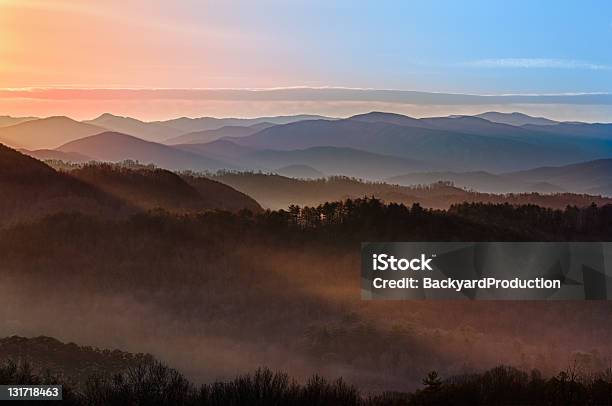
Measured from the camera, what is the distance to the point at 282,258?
61969 millimetres

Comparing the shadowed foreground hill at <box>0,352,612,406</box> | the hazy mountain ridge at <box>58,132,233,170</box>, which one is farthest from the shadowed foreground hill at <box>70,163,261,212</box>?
the shadowed foreground hill at <box>0,352,612,406</box>

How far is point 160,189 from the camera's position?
83312 millimetres

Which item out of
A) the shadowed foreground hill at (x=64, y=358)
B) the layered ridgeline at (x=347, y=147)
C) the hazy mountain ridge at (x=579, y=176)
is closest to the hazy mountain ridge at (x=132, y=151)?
the layered ridgeline at (x=347, y=147)

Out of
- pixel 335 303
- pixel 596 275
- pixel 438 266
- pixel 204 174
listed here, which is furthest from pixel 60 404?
pixel 204 174

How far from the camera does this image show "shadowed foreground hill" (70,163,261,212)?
260 ft

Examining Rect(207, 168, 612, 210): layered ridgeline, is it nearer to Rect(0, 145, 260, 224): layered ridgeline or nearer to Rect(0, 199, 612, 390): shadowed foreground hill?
Rect(0, 145, 260, 224): layered ridgeline

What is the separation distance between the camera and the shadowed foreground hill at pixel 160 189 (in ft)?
260

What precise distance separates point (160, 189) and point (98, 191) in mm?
6548

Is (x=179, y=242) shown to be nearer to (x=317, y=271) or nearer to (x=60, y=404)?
(x=317, y=271)

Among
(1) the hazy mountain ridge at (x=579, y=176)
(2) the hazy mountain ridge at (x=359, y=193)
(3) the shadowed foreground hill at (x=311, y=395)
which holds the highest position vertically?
(1) the hazy mountain ridge at (x=579, y=176)

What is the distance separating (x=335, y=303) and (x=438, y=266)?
15.4 meters

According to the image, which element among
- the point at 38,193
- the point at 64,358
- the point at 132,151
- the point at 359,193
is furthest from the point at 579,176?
the point at 64,358

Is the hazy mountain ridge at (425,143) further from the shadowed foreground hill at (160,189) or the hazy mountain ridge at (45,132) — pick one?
the hazy mountain ridge at (45,132)

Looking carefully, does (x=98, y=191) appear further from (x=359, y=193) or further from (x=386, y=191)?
(x=386, y=191)
